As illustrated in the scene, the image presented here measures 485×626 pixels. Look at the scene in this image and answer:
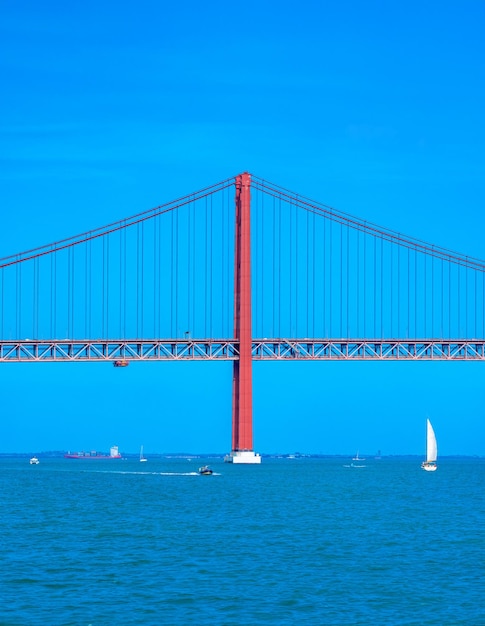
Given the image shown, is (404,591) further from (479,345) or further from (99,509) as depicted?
(479,345)

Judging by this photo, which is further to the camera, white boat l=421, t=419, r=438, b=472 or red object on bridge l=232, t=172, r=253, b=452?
white boat l=421, t=419, r=438, b=472

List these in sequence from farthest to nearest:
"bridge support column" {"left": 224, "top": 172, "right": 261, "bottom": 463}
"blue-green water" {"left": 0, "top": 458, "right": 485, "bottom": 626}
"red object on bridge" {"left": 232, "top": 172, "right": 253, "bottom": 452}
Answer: "bridge support column" {"left": 224, "top": 172, "right": 261, "bottom": 463} < "red object on bridge" {"left": 232, "top": 172, "right": 253, "bottom": 452} < "blue-green water" {"left": 0, "top": 458, "right": 485, "bottom": 626}

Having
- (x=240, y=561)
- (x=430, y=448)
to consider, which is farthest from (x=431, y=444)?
(x=240, y=561)

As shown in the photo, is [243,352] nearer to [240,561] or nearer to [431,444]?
[431,444]

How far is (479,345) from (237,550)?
2467 inches

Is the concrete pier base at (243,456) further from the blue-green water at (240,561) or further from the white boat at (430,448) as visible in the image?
the blue-green water at (240,561)

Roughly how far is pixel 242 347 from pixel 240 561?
2098 inches

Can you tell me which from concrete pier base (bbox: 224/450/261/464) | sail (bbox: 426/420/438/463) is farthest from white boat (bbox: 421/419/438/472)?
concrete pier base (bbox: 224/450/261/464)

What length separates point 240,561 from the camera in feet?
91.7

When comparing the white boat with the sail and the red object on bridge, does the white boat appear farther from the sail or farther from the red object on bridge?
the red object on bridge

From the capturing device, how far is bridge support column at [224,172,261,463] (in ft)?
263

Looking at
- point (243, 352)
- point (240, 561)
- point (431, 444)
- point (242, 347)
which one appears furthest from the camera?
point (431, 444)

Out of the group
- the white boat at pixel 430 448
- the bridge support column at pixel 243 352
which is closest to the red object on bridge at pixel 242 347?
the bridge support column at pixel 243 352

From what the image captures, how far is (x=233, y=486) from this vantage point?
59.6 meters
